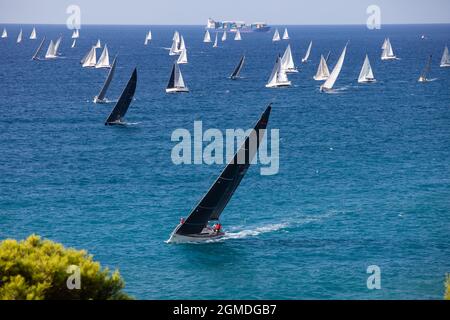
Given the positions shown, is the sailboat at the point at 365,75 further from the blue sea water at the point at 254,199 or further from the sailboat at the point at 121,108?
the sailboat at the point at 121,108

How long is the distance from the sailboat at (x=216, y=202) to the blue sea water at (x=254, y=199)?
5.33 feet

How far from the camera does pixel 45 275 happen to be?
35.0 m

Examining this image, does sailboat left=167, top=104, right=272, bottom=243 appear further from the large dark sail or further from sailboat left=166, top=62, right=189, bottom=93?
sailboat left=166, top=62, right=189, bottom=93

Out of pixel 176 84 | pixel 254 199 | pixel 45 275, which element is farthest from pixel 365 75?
pixel 45 275

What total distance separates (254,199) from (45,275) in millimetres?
44465

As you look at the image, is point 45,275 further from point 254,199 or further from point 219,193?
point 254,199

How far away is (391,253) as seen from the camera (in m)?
62.3

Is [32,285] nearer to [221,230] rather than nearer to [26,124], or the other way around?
[221,230]

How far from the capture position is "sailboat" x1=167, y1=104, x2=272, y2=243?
64250 mm

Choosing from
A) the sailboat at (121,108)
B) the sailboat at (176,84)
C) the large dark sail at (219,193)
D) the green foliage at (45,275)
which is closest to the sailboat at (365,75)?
the sailboat at (176,84)

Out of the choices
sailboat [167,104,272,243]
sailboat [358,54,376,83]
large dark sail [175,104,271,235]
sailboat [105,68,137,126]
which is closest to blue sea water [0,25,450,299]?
sailboat [167,104,272,243]

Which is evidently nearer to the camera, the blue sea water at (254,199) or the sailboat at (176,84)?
the blue sea water at (254,199)

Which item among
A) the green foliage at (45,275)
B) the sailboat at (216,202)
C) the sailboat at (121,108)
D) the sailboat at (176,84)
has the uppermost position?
the sailboat at (176,84)

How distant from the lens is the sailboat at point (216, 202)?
211 ft
